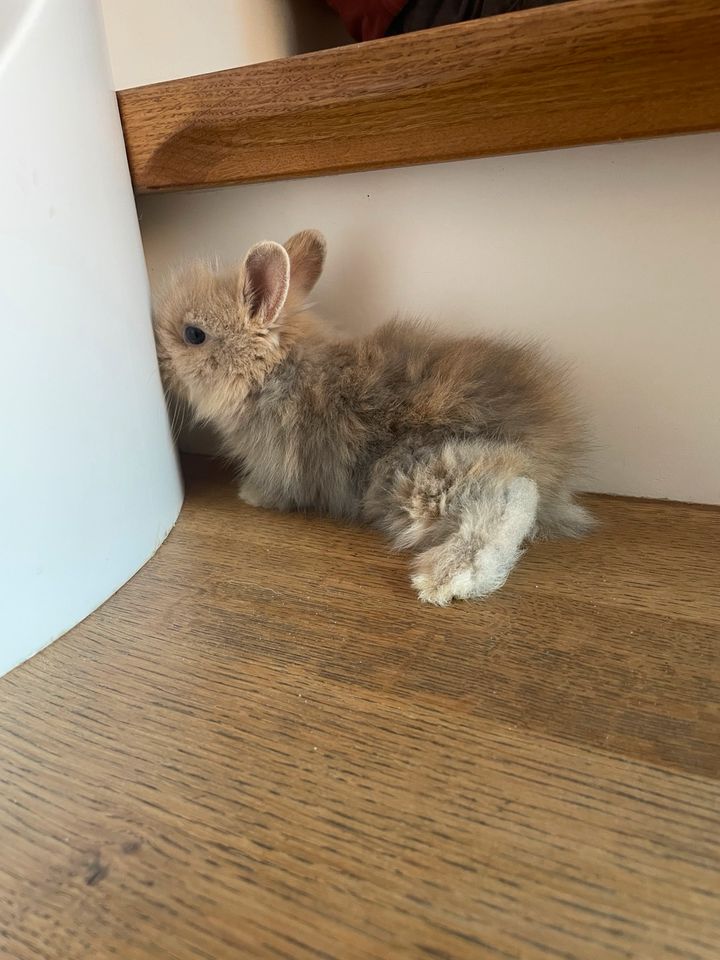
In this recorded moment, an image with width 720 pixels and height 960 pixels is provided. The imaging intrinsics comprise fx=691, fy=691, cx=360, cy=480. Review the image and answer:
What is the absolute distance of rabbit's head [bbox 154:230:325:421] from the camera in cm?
100

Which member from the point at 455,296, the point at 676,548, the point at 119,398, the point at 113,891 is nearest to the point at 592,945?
the point at 113,891

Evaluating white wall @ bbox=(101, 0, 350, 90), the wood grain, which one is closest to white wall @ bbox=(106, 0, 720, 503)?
white wall @ bbox=(101, 0, 350, 90)

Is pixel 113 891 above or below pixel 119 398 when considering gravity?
below

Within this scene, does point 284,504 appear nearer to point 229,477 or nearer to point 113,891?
point 229,477

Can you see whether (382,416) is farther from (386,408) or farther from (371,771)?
(371,771)

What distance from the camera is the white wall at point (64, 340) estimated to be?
0.70 meters

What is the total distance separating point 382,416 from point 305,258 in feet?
1.08

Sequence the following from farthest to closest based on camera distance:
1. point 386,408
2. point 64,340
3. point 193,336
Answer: point 193,336
point 386,408
point 64,340

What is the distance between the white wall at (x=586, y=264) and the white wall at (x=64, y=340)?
0.37m

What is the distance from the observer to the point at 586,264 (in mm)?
987

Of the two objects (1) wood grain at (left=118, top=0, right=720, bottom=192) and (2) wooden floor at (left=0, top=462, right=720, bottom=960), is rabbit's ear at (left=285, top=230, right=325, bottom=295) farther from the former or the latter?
(2) wooden floor at (left=0, top=462, right=720, bottom=960)

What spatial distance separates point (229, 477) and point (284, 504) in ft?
0.72

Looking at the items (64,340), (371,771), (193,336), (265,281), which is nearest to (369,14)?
(265,281)

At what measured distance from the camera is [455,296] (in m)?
1.09
